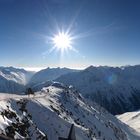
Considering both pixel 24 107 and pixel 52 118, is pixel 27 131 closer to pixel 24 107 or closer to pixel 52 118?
pixel 24 107

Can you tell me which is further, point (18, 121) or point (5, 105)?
point (5, 105)

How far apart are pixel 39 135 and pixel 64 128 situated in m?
20.2

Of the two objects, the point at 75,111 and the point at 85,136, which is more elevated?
the point at 75,111

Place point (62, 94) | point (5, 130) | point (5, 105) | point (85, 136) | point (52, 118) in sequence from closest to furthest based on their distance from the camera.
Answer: point (5, 130)
point (5, 105)
point (52, 118)
point (85, 136)
point (62, 94)

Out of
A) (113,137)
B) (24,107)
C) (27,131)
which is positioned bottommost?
(113,137)

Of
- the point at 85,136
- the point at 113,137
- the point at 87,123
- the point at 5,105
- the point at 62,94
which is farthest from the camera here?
the point at 62,94

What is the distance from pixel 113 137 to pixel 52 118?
185ft

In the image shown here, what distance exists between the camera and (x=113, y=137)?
141000 mm

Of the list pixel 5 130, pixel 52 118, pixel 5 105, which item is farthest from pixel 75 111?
pixel 5 130

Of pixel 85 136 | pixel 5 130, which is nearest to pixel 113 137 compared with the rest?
pixel 85 136

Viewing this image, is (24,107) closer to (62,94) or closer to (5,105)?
(5,105)

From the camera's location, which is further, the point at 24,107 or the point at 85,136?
the point at 85,136

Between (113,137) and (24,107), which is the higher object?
(24,107)

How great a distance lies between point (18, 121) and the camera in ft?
231
